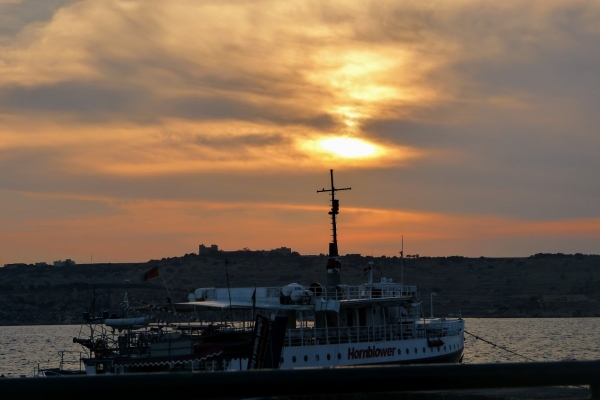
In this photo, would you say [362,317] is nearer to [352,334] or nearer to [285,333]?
[352,334]

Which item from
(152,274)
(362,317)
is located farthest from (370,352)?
(152,274)

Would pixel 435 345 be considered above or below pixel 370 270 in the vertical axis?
below

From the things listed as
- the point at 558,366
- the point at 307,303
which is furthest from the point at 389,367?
the point at 307,303

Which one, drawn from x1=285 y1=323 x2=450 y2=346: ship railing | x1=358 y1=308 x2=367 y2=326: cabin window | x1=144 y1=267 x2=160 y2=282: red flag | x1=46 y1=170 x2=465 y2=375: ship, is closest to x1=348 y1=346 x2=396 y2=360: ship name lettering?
x1=46 y1=170 x2=465 y2=375: ship

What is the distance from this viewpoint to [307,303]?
3994cm

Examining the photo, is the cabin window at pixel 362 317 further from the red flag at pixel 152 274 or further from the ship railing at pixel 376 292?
the red flag at pixel 152 274

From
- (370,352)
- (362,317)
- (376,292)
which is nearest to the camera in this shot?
(370,352)

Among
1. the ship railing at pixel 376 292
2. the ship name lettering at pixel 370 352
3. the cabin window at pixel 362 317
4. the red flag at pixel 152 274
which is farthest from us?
the ship railing at pixel 376 292

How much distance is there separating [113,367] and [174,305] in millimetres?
7396

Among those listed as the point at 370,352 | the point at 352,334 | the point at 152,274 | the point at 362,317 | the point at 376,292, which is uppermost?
the point at 152,274

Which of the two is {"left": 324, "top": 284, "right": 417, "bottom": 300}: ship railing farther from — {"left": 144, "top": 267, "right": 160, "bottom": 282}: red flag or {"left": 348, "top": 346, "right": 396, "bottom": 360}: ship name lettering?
{"left": 144, "top": 267, "right": 160, "bottom": 282}: red flag

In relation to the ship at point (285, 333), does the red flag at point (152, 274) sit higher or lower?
higher

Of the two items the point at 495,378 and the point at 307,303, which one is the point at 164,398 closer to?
the point at 495,378

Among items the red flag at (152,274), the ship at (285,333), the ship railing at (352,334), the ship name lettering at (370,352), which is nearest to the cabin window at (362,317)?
the ship at (285,333)
